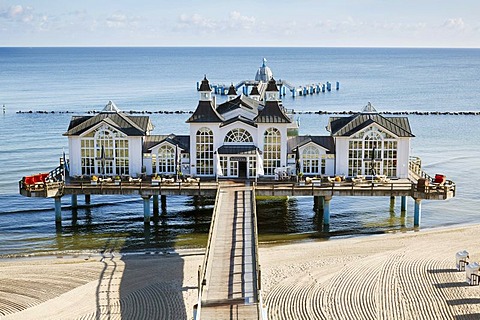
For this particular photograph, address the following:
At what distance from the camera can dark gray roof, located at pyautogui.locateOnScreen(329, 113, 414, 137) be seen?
143ft

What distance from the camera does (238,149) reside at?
4400cm

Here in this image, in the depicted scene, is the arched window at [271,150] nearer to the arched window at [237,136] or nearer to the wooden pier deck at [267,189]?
the arched window at [237,136]

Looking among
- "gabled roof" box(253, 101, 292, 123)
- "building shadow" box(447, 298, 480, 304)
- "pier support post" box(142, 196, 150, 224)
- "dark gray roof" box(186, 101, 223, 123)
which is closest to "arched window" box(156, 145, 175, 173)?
"dark gray roof" box(186, 101, 223, 123)

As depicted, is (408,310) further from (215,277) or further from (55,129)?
(55,129)

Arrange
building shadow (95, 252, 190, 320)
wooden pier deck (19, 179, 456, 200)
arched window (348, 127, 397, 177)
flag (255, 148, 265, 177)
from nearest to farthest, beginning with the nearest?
building shadow (95, 252, 190, 320) → wooden pier deck (19, 179, 456, 200) → flag (255, 148, 265, 177) → arched window (348, 127, 397, 177)

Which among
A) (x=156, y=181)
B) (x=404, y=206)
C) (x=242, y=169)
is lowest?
(x=404, y=206)

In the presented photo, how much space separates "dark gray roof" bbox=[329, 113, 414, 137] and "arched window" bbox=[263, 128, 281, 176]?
336cm

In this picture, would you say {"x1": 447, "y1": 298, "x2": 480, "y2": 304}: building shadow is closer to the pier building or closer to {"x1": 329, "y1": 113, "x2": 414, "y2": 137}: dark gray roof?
the pier building

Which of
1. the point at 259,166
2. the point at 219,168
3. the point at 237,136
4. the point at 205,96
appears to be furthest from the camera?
the point at 205,96

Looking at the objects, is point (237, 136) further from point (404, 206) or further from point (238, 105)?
point (404, 206)

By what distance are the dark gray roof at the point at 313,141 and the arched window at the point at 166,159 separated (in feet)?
22.9

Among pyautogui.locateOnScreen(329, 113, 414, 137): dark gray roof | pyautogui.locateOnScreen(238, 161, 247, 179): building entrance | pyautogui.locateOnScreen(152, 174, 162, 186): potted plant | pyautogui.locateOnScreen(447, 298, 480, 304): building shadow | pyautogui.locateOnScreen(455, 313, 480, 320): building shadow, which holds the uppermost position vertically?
pyautogui.locateOnScreen(329, 113, 414, 137): dark gray roof

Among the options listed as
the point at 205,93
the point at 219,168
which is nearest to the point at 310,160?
the point at 219,168

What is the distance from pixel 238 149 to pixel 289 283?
14.2 metres
